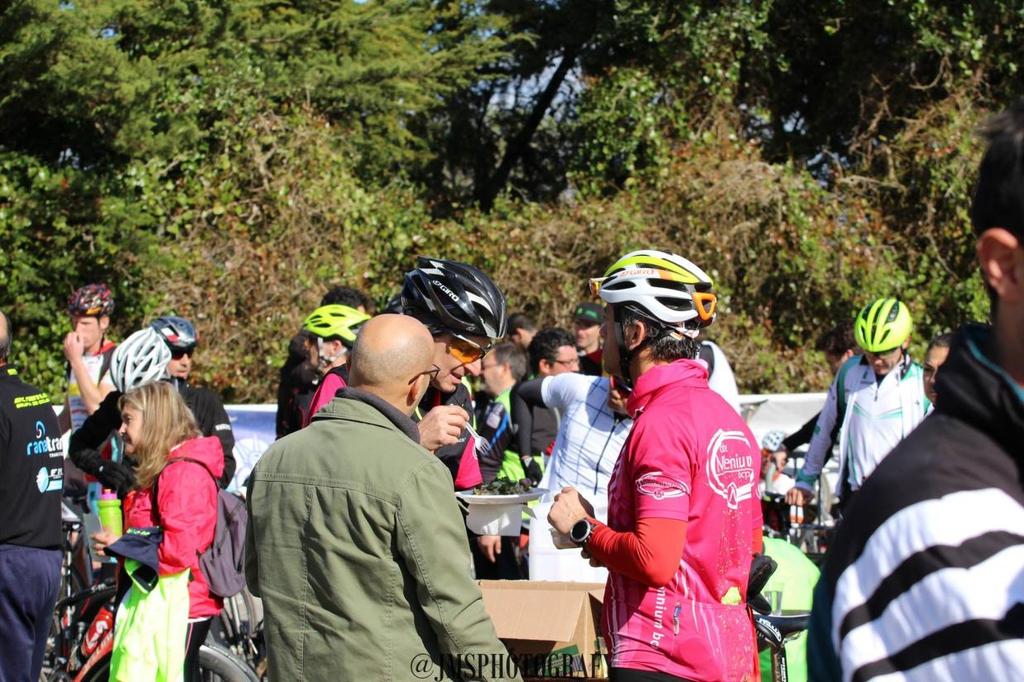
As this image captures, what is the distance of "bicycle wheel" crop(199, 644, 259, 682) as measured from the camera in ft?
Answer: 17.9

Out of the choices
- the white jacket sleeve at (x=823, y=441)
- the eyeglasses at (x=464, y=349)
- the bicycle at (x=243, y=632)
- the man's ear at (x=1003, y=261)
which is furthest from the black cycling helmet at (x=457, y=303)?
the white jacket sleeve at (x=823, y=441)

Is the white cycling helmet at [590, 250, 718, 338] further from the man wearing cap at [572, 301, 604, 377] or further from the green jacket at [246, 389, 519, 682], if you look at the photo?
the man wearing cap at [572, 301, 604, 377]

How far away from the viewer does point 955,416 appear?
1322mm

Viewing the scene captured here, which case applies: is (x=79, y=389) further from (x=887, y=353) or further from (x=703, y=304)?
(x=703, y=304)

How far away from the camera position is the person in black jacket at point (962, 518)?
48.6 inches

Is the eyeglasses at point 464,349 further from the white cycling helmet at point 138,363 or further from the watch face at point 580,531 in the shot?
the white cycling helmet at point 138,363

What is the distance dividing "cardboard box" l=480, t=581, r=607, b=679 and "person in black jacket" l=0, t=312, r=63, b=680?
265 centimetres

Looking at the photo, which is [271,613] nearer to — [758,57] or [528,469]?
[528,469]

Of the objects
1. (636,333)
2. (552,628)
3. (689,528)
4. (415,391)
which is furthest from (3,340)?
(689,528)

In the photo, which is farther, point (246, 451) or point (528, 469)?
point (246, 451)

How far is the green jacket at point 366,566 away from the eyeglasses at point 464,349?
122 cm

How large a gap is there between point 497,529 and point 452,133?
48.9 ft

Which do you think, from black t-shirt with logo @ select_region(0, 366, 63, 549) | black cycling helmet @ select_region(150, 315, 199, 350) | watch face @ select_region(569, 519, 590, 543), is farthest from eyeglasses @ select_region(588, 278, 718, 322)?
black cycling helmet @ select_region(150, 315, 199, 350)

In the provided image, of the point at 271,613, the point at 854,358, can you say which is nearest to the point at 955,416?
the point at 271,613
